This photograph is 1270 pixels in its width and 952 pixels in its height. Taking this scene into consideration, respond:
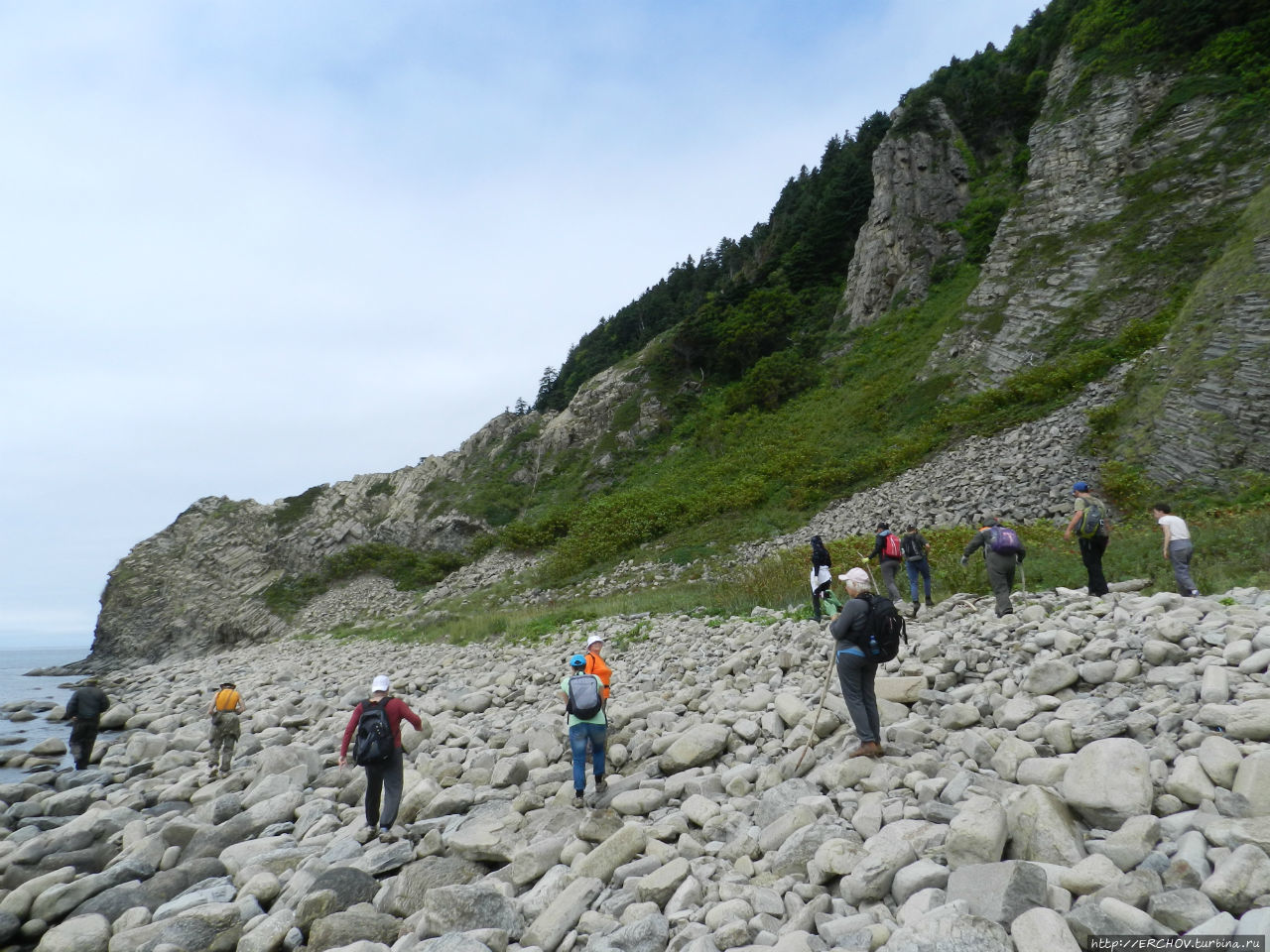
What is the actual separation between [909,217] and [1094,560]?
4235 centimetres

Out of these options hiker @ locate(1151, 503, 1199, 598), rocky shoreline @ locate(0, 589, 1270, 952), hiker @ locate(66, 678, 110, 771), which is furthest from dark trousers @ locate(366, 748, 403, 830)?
hiker @ locate(1151, 503, 1199, 598)

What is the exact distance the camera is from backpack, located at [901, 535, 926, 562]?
38.8ft

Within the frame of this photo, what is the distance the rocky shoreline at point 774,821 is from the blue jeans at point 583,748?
39cm

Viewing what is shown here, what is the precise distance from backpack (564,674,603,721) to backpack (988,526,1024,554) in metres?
6.32

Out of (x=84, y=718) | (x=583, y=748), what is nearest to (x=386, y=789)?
(x=583, y=748)

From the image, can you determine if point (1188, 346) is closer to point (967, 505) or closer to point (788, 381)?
point (967, 505)

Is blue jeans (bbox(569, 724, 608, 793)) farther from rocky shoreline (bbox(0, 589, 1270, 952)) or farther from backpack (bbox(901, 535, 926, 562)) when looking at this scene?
backpack (bbox(901, 535, 926, 562))

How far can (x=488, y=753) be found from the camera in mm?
9266

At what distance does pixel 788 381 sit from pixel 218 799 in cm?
3867

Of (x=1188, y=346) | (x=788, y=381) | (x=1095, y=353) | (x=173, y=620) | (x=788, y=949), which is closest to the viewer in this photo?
(x=788, y=949)

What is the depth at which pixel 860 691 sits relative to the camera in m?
6.28

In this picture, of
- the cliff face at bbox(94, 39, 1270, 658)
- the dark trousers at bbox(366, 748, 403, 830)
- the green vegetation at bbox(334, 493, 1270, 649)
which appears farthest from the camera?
the cliff face at bbox(94, 39, 1270, 658)

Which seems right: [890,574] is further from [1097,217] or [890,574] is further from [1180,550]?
[1097,217]

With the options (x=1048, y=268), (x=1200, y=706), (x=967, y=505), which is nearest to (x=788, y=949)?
(x=1200, y=706)
